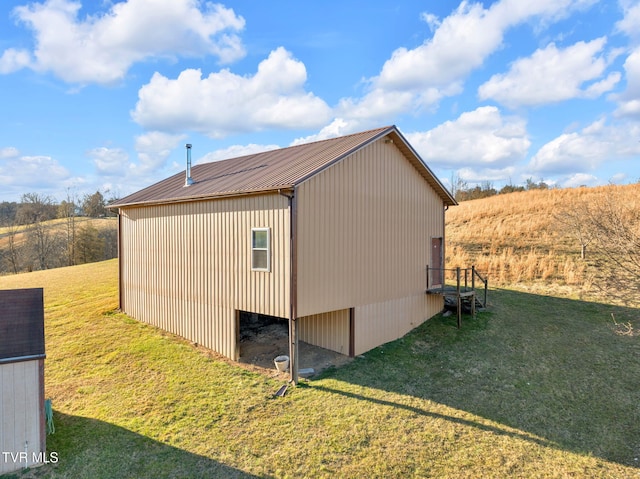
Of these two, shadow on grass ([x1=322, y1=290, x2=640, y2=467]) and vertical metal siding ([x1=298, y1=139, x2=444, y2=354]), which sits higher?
vertical metal siding ([x1=298, y1=139, x2=444, y2=354])

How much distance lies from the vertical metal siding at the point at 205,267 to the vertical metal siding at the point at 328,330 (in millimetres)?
2757


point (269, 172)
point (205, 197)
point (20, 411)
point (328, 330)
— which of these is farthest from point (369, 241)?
point (20, 411)

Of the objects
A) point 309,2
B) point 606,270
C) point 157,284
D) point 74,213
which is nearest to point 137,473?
point 157,284

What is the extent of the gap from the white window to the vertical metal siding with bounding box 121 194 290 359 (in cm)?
14

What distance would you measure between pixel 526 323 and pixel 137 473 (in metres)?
13.5

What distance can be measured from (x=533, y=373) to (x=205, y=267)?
34.5 ft

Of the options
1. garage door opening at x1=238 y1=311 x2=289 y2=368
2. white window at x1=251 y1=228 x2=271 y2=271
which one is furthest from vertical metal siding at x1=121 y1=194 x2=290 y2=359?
garage door opening at x1=238 y1=311 x2=289 y2=368

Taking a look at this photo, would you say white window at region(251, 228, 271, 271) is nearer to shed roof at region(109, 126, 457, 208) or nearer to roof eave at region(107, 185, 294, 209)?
roof eave at region(107, 185, 294, 209)

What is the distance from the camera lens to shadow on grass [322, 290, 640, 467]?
8172 mm

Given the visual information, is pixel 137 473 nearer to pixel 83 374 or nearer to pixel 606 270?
pixel 83 374

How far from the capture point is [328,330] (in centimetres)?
1233

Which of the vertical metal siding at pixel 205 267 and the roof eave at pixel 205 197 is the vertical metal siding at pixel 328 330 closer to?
the vertical metal siding at pixel 205 267

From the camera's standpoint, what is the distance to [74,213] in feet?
142

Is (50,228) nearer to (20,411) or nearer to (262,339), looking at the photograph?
(262,339)
